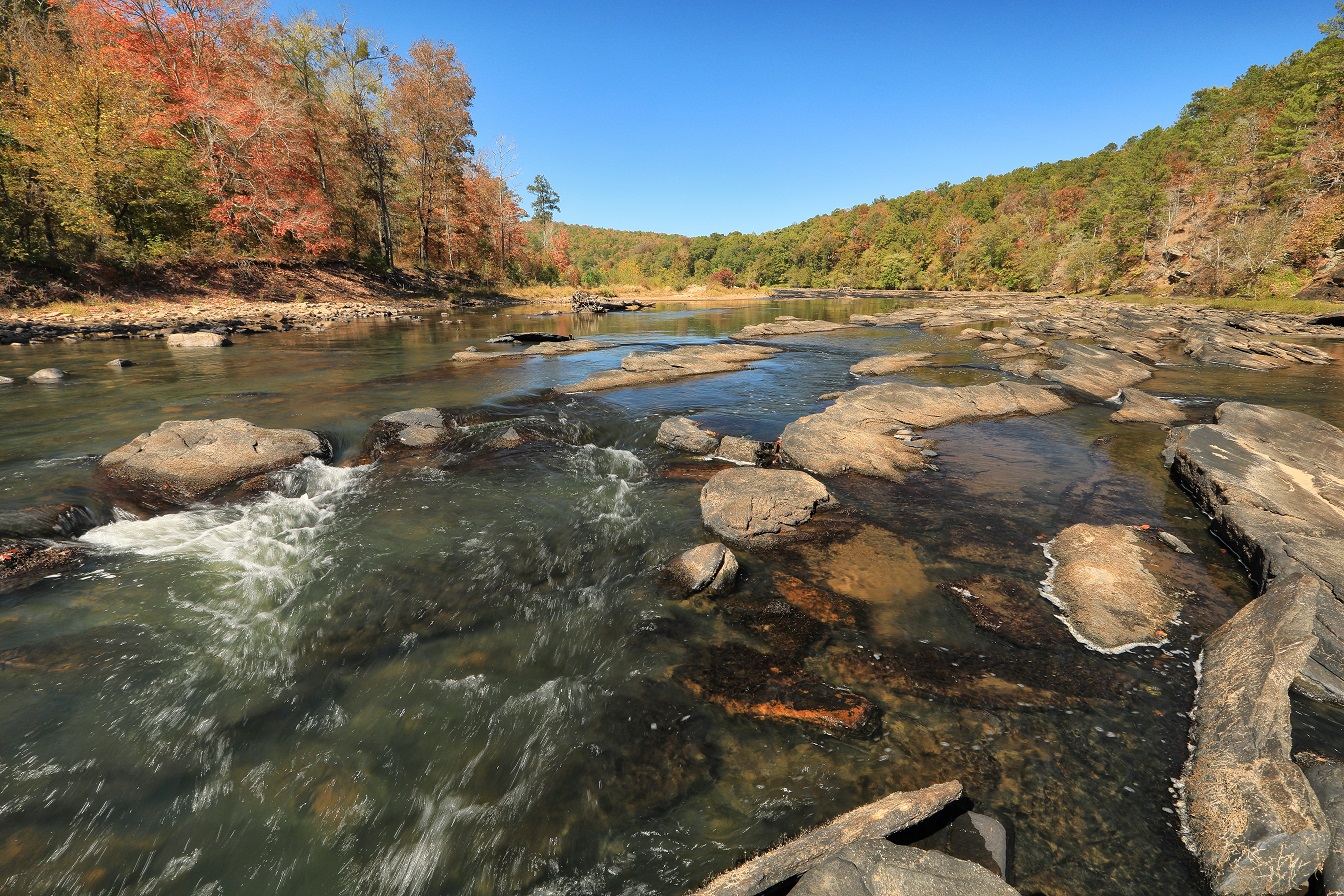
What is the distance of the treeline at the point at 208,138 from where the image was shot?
79.5 feet

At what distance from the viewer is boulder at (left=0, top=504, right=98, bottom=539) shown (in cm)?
601

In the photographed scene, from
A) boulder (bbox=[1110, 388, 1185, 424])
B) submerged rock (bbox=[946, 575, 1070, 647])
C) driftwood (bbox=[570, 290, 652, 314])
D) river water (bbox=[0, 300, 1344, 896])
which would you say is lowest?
river water (bbox=[0, 300, 1344, 896])

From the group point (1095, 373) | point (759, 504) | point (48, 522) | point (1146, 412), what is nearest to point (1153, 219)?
point (1095, 373)

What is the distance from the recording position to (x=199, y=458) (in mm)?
7941

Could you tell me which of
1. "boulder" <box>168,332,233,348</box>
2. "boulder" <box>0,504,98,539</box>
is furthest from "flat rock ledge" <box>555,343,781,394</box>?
"boulder" <box>168,332,233,348</box>

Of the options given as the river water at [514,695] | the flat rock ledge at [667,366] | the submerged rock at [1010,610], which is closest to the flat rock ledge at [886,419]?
the river water at [514,695]

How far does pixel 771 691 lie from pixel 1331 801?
3092 millimetres

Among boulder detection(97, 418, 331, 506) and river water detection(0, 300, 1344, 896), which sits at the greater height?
boulder detection(97, 418, 331, 506)

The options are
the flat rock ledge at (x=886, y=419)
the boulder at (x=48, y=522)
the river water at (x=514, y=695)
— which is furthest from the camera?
the flat rock ledge at (x=886, y=419)

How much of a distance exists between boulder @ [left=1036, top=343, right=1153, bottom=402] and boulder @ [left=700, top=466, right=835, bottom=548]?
11.8 m

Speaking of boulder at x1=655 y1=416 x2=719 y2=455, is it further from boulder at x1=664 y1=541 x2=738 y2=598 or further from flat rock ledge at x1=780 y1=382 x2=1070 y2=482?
boulder at x1=664 y1=541 x2=738 y2=598

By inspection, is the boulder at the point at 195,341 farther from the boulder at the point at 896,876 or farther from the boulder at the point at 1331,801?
the boulder at the point at 1331,801

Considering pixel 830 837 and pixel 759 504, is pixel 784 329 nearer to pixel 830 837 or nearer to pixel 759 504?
pixel 759 504

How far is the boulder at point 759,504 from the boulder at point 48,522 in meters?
8.00
